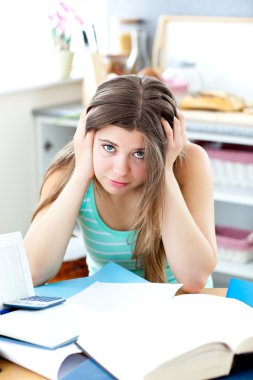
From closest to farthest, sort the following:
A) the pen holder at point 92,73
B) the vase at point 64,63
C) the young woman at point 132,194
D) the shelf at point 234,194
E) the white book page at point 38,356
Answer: the white book page at point 38,356, the young woman at point 132,194, the shelf at point 234,194, the pen holder at point 92,73, the vase at point 64,63

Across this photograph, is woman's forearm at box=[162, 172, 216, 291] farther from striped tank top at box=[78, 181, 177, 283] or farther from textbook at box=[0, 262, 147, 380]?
textbook at box=[0, 262, 147, 380]

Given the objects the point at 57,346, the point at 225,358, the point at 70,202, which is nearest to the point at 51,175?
the point at 70,202

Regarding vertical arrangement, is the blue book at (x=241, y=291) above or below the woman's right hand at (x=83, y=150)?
below

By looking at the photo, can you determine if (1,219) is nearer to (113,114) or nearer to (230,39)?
(230,39)

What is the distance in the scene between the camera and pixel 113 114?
1519 millimetres

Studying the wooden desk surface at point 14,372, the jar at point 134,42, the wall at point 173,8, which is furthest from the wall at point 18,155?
the wooden desk surface at point 14,372

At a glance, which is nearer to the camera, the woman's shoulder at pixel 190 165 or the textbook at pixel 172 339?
the textbook at pixel 172 339

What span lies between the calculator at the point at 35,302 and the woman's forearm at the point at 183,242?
1.12 ft

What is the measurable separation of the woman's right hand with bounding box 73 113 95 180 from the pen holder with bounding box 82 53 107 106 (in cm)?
141

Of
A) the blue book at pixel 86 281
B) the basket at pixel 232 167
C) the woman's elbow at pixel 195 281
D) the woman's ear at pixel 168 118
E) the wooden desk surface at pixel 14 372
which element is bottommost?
the basket at pixel 232 167

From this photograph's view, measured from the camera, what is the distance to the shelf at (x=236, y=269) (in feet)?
9.52

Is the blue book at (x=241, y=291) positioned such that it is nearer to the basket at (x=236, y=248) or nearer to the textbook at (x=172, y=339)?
the textbook at (x=172, y=339)

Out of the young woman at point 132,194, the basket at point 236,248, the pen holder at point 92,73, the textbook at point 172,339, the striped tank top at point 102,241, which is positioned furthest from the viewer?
the pen holder at point 92,73

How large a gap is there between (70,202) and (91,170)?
9 centimetres
